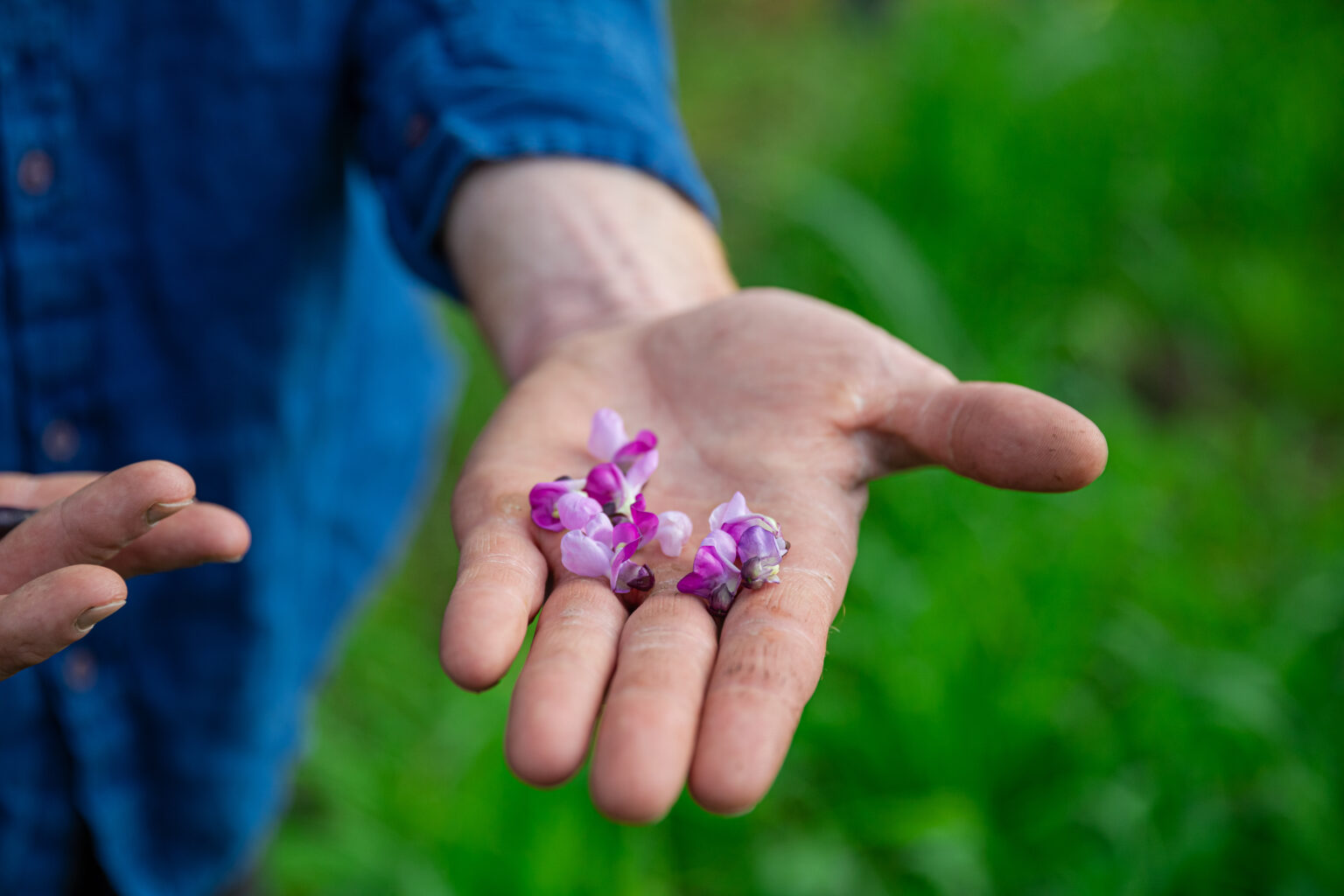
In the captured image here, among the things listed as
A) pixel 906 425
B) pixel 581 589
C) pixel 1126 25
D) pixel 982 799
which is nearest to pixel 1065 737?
pixel 982 799

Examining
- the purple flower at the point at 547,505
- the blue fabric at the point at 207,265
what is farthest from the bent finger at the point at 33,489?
the purple flower at the point at 547,505

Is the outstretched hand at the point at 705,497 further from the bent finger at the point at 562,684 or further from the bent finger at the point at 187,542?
the bent finger at the point at 187,542

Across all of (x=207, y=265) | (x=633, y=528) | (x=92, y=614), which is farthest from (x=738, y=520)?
(x=207, y=265)

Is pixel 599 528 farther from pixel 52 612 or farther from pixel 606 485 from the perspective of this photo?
pixel 52 612

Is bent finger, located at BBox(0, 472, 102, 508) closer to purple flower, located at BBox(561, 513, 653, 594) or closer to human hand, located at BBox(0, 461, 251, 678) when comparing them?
human hand, located at BBox(0, 461, 251, 678)

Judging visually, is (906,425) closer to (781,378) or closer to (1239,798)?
(781,378)

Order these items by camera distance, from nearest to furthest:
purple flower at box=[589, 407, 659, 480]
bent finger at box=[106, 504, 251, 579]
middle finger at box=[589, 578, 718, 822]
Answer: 1. middle finger at box=[589, 578, 718, 822]
2. bent finger at box=[106, 504, 251, 579]
3. purple flower at box=[589, 407, 659, 480]

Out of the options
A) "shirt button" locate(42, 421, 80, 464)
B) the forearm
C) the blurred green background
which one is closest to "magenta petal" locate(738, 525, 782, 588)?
the forearm
